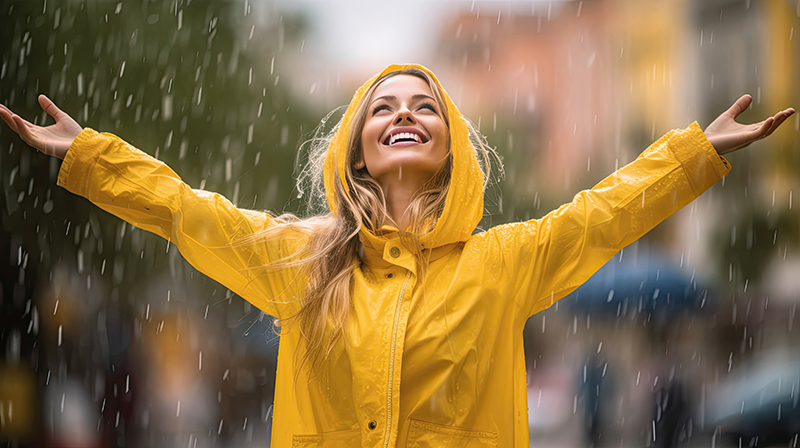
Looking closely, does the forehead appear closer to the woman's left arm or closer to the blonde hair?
the blonde hair

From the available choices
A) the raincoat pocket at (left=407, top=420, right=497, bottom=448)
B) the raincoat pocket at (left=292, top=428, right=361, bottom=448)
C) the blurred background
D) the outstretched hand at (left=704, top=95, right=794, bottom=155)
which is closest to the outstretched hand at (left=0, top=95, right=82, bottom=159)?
the raincoat pocket at (left=292, top=428, right=361, bottom=448)

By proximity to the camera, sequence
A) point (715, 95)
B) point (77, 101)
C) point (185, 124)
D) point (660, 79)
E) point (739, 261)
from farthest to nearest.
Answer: point (660, 79), point (715, 95), point (739, 261), point (185, 124), point (77, 101)

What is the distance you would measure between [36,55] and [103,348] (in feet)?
11.4

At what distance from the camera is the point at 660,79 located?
15.5 meters

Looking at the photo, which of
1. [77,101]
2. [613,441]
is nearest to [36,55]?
[77,101]

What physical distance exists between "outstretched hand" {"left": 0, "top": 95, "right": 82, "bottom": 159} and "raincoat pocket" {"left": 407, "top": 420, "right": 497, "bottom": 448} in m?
1.62

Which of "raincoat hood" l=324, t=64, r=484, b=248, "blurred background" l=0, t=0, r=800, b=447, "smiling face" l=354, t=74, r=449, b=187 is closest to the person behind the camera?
"raincoat hood" l=324, t=64, r=484, b=248

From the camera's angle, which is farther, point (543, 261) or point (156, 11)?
point (156, 11)

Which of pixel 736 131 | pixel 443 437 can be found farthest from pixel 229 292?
pixel 736 131

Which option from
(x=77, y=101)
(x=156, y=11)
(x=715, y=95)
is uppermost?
(x=715, y=95)

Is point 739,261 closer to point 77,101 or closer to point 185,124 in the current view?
point 185,124

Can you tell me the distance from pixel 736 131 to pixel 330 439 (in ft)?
6.05

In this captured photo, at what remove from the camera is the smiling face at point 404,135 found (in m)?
2.60

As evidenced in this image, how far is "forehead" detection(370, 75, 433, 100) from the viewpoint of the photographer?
8.99ft
